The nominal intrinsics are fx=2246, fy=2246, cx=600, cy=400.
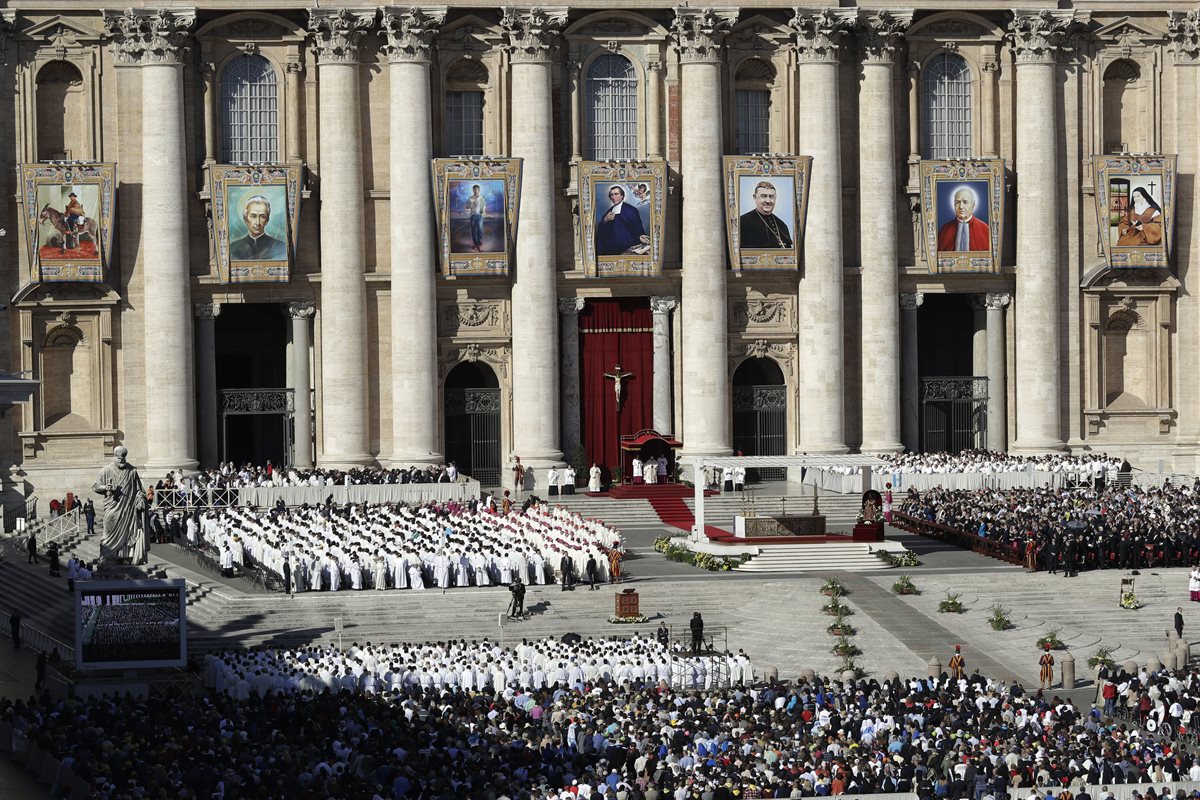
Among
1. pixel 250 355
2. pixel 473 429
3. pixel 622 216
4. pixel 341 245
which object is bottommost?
pixel 473 429

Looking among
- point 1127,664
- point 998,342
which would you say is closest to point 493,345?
point 998,342

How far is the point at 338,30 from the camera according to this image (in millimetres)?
85875

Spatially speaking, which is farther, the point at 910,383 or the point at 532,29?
the point at 910,383

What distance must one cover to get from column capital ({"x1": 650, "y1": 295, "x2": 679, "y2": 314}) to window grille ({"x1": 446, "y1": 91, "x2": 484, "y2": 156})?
8.99 m

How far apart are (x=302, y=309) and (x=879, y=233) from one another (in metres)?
22.9

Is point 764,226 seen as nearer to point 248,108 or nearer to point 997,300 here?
point 997,300

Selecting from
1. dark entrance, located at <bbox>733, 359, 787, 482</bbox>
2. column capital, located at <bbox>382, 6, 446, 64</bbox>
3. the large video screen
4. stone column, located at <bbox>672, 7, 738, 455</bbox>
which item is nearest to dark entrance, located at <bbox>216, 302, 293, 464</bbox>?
column capital, located at <bbox>382, 6, 446, 64</bbox>

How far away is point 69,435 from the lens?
85562 millimetres

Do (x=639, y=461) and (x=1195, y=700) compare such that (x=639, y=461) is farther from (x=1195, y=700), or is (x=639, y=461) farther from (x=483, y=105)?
(x=1195, y=700)

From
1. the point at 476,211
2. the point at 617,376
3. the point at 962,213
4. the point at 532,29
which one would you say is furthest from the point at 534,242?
the point at 962,213

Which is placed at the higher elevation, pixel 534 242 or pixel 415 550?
pixel 534 242

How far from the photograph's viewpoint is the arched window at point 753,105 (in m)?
89.8

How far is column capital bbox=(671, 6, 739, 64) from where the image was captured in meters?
87.2

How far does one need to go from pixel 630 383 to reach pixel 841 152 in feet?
40.9
